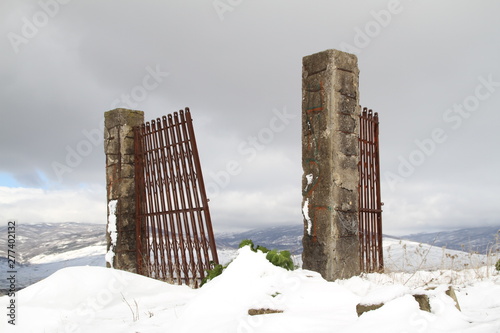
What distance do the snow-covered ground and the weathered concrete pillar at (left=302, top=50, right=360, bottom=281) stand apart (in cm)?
45

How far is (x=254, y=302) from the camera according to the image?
4.16m

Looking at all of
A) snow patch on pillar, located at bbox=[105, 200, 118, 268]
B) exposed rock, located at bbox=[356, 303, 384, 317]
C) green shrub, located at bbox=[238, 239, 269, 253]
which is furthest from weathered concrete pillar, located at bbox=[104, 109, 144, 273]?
exposed rock, located at bbox=[356, 303, 384, 317]

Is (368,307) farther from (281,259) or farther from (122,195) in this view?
(122,195)

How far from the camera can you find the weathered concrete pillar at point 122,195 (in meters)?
8.45

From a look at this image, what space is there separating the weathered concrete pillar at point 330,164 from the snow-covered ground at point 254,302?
0.45m

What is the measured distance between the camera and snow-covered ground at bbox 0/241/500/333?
329cm

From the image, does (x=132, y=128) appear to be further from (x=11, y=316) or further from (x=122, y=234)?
(x=11, y=316)

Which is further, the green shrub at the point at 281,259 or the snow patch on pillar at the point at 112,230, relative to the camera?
the snow patch on pillar at the point at 112,230

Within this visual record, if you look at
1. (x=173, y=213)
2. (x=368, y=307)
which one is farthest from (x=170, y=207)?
(x=368, y=307)

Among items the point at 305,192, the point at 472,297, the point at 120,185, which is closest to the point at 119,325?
the point at 305,192

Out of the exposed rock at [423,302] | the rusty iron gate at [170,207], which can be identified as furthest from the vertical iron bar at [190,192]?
the exposed rock at [423,302]

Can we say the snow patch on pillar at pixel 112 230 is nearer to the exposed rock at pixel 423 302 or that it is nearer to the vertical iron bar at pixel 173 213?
the vertical iron bar at pixel 173 213

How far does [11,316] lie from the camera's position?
5020 millimetres

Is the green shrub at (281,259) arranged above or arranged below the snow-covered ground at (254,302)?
above
